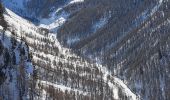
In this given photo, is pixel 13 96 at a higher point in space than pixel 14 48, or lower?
lower

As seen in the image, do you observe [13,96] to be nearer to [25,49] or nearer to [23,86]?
[23,86]

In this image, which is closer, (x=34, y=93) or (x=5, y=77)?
(x=5, y=77)

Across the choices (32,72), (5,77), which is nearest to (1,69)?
(5,77)

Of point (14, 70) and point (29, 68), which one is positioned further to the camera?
point (29, 68)

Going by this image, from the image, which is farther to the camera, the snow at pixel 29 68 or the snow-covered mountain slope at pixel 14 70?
the snow at pixel 29 68

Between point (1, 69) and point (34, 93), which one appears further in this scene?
point (34, 93)

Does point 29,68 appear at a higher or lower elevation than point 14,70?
higher

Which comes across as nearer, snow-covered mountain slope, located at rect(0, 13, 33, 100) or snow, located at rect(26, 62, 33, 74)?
snow-covered mountain slope, located at rect(0, 13, 33, 100)

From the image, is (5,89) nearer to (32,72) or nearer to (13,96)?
(13,96)

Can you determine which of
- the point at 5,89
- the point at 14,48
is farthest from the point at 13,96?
the point at 14,48
